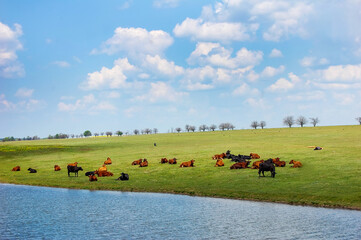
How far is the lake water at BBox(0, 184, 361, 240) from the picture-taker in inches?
866

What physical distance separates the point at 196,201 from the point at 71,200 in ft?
39.0

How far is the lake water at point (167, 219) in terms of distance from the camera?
72.2 feet

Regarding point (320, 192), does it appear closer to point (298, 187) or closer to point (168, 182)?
point (298, 187)

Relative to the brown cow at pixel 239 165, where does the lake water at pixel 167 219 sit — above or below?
below

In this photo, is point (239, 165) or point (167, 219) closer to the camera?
point (167, 219)

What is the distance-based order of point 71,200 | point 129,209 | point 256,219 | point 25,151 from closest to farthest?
point 256,219, point 129,209, point 71,200, point 25,151

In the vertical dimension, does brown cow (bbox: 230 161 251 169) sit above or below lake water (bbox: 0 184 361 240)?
above

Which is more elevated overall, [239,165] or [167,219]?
[239,165]

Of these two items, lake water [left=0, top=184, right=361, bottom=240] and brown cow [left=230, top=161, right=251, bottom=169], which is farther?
brown cow [left=230, top=161, right=251, bottom=169]

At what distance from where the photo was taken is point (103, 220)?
26.1 metres

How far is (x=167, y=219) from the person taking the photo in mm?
25828

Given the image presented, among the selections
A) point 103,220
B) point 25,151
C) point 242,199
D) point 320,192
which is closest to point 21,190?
point 103,220

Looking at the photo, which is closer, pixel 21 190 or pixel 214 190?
pixel 214 190

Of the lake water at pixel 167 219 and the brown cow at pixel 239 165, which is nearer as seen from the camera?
the lake water at pixel 167 219
